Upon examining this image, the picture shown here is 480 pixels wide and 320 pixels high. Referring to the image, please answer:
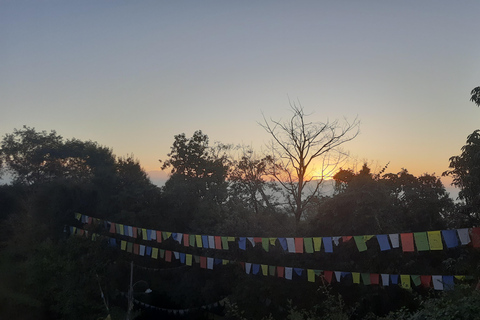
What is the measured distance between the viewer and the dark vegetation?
16.9 m

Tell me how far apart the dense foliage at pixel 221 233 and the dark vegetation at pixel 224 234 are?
0.06 m

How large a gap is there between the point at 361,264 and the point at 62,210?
20126 mm

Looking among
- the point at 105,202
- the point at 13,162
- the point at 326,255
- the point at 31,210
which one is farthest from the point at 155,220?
the point at 13,162

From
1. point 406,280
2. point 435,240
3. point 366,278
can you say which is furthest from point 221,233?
point 435,240

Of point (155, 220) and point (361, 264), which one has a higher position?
point (155, 220)

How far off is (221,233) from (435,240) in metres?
12.3

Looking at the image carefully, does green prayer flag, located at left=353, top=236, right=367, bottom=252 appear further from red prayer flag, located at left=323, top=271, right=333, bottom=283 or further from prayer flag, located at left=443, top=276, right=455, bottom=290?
red prayer flag, located at left=323, top=271, right=333, bottom=283

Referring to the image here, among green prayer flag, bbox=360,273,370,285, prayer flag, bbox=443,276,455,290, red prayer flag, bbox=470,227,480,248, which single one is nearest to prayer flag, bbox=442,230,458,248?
red prayer flag, bbox=470,227,480,248

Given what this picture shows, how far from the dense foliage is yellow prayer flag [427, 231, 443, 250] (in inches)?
Answer: 55.7

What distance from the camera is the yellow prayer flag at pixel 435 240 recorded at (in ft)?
42.3

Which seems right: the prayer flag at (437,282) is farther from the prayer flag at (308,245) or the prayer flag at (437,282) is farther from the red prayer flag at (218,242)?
the red prayer flag at (218,242)

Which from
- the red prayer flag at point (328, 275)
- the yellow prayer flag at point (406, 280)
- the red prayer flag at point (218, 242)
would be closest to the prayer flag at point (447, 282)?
the yellow prayer flag at point (406, 280)

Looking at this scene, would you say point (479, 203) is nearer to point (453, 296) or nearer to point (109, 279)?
point (453, 296)

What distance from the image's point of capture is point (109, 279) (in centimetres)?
2556
